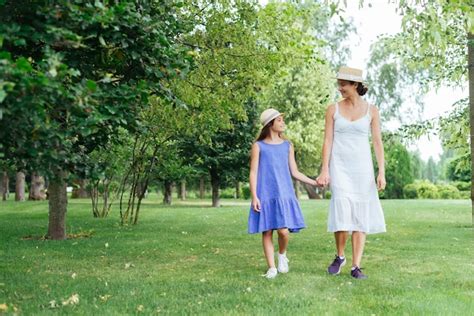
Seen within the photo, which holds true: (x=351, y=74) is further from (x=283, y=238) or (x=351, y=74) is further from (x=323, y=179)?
(x=283, y=238)

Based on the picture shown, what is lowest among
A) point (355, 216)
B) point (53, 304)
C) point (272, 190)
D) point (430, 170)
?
point (53, 304)

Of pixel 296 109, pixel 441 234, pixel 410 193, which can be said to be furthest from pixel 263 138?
pixel 410 193

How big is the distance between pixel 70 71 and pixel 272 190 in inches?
138

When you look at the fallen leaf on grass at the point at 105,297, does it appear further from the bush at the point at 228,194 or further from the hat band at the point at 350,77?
the bush at the point at 228,194

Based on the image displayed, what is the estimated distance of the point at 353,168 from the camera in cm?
681

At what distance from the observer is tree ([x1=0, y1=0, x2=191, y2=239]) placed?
12.7 feet

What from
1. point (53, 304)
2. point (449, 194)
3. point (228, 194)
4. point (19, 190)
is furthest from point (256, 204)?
point (228, 194)

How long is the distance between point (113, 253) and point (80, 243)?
1690 millimetres

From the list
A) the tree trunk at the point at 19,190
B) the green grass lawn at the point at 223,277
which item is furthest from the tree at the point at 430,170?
the green grass lawn at the point at 223,277

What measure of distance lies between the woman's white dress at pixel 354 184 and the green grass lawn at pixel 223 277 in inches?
23.3

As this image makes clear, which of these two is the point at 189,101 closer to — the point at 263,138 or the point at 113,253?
the point at 113,253

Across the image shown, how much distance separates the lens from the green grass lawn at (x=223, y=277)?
531 centimetres

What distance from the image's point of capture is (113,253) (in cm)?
930

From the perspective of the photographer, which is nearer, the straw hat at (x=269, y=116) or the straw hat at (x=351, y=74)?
the straw hat at (x=351, y=74)
